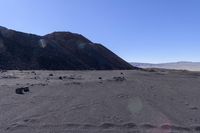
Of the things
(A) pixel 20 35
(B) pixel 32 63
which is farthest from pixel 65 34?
(B) pixel 32 63

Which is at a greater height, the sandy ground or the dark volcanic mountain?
the dark volcanic mountain

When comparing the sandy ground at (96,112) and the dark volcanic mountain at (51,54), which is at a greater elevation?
the dark volcanic mountain at (51,54)

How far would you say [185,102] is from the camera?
1496cm

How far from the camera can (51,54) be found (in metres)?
61.2

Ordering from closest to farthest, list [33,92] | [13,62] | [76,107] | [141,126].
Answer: [141,126] → [76,107] → [33,92] → [13,62]

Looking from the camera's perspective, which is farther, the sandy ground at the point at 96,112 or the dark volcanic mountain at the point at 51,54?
the dark volcanic mountain at the point at 51,54

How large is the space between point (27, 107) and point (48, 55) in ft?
157

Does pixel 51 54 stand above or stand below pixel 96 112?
above

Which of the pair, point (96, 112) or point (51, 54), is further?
point (51, 54)

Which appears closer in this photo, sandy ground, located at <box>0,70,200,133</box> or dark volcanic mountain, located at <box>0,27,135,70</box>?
sandy ground, located at <box>0,70,200,133</box>

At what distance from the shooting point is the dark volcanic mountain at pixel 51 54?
55406 mm

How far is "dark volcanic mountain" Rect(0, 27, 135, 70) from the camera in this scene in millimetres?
55406

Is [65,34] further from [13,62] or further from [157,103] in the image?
[157,103]

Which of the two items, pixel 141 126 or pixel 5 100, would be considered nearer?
pixel 141 126
